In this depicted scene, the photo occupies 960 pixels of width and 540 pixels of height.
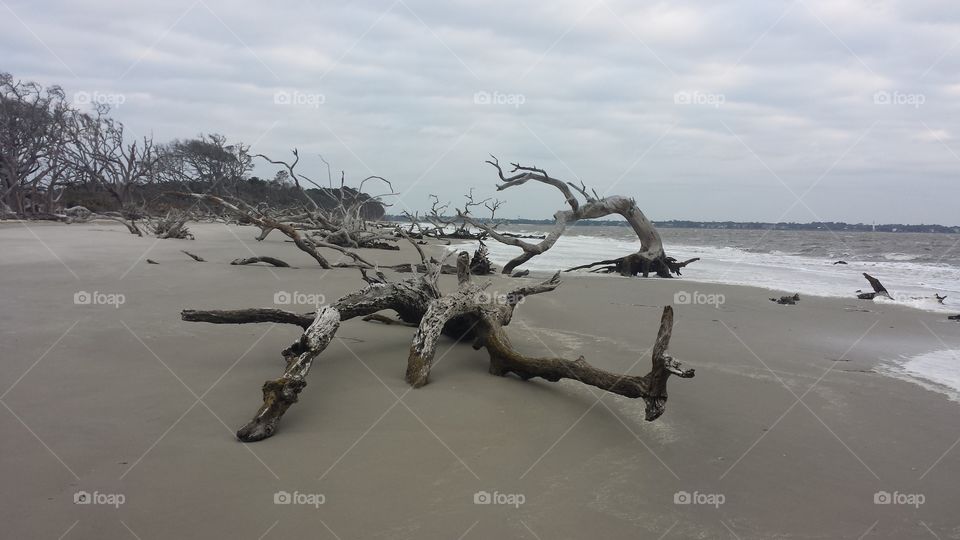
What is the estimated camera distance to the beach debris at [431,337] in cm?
277

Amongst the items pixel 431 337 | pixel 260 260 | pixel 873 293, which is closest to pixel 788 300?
pixel 873 293

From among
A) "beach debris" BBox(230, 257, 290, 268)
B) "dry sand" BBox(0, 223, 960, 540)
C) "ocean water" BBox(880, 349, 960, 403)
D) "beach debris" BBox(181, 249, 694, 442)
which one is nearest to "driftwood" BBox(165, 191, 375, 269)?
"beach debris" BBox(230, 257, 290, 268)

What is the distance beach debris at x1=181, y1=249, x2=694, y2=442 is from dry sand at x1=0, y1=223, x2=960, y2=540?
0.14m

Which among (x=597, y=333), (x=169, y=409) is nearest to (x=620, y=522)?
(x=169, y=409)

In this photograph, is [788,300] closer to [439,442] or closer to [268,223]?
[439,442]

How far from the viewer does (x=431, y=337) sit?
3.73 m

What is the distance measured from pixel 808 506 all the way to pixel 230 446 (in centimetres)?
261

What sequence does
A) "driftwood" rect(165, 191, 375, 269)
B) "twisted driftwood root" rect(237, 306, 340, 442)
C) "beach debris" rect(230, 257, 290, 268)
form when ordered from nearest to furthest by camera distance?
1. "twisted driftwood root" rect(237, 306, 340, 442)
2. "driftwood" rect(165, 191, 375, 269)
3. "beach debris" rect(230, 257, 290, 268)

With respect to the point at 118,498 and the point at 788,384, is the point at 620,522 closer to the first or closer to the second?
the point at 118,498

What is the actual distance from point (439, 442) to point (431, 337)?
0.99 m

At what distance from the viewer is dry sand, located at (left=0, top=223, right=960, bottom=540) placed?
2193 millimetres

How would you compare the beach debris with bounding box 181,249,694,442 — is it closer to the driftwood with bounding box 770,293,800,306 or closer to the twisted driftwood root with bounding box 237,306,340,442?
the twisted driftwood root with bounding box 237,306,340,442

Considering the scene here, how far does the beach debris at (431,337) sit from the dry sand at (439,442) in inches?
5.4

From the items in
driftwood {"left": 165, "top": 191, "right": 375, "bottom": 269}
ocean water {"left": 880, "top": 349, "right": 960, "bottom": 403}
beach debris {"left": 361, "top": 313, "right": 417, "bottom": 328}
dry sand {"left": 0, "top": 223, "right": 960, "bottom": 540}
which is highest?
driftwood {"left": 165, "top": 191, "right": 375, "bottom": 269}
